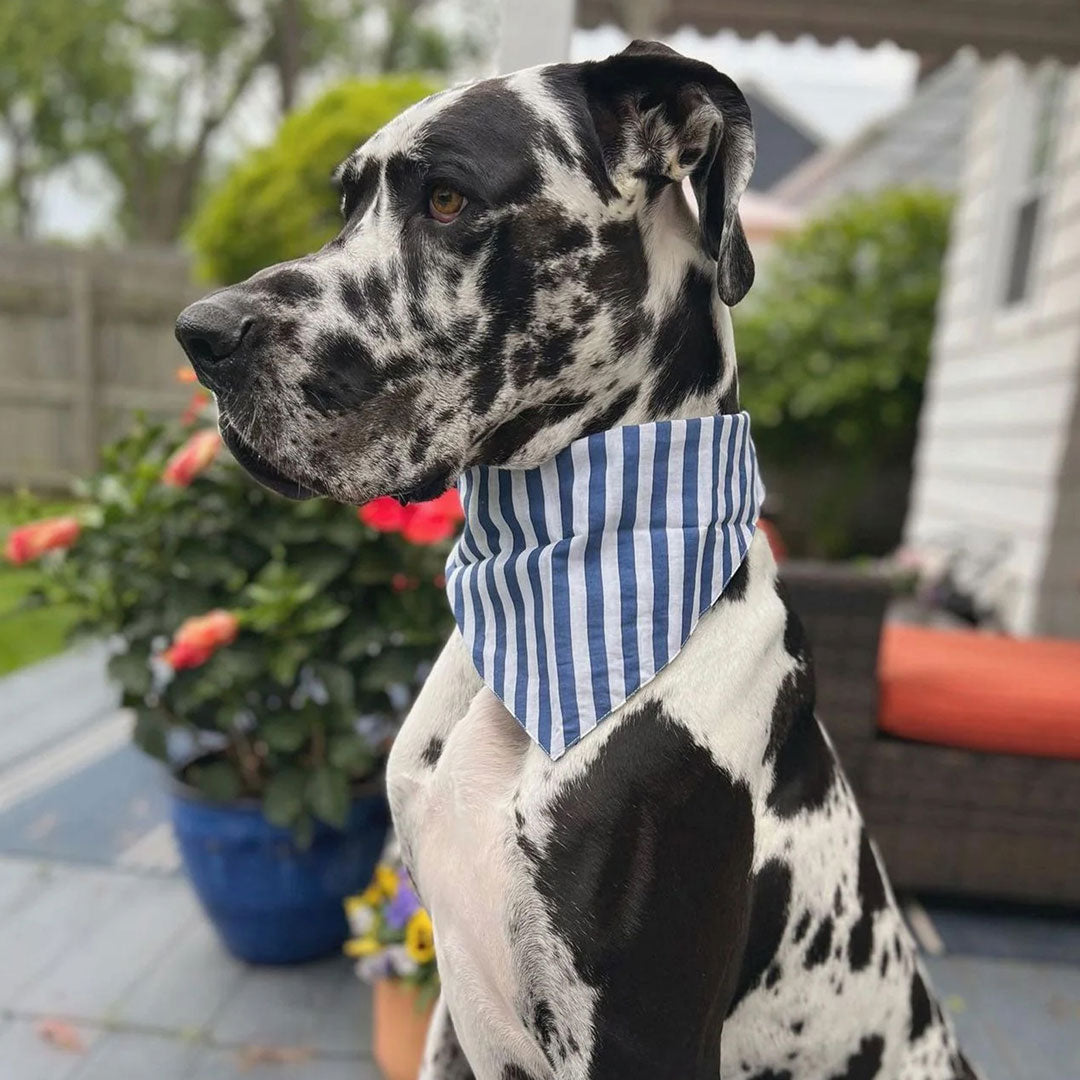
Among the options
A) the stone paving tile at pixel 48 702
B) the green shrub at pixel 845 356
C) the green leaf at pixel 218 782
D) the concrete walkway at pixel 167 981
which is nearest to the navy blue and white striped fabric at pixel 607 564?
the green leaf at pixel 218 782

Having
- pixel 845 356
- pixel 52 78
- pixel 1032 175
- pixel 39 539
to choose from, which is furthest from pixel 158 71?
pixel 39 539

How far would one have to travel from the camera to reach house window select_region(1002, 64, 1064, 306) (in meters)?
5.50

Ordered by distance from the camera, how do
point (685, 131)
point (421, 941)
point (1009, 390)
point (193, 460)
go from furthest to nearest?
point (1009, 390), point (193, 460), point (421, 941), point (685, 131)

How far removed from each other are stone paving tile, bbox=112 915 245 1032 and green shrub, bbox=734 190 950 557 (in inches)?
277

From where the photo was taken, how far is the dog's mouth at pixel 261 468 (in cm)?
113

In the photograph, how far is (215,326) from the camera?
106 cm

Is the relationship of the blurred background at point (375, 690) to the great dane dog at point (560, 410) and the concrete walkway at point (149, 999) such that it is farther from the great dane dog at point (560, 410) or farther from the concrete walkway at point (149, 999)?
the great dane dog at point (560, 410)

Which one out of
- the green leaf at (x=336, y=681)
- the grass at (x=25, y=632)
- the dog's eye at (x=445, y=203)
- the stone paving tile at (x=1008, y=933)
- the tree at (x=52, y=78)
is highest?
the tree at (x=52, y=78)

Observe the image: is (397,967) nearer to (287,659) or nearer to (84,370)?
(287,659)

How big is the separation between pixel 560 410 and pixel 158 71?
23461 mm

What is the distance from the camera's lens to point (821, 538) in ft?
31.0

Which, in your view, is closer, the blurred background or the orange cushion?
the blurred background

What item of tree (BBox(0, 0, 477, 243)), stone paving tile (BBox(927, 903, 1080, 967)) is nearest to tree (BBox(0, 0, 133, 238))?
tree (BBox(0, 0, 477, 243))

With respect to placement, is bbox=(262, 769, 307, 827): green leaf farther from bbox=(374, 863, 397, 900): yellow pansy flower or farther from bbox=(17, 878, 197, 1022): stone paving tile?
bbox=(17, 878, 197, 1022): stone paving tile
